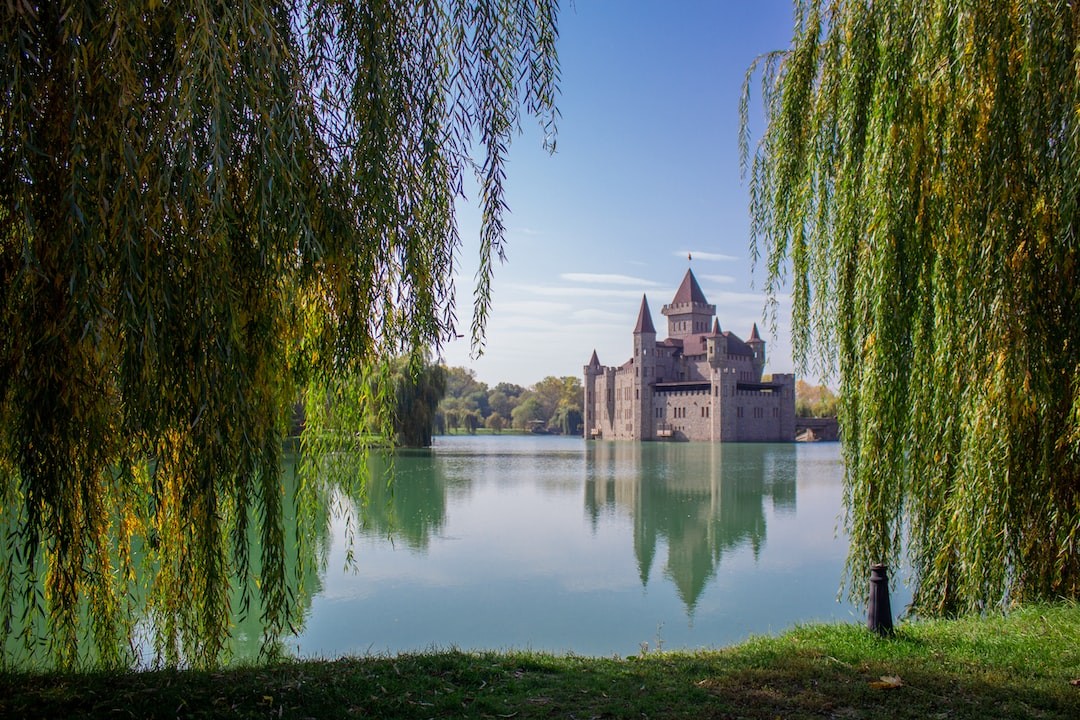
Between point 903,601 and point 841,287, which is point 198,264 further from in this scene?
point 903,601

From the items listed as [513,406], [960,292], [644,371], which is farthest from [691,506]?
[513,406]

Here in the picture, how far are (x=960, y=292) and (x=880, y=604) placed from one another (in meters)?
1.65

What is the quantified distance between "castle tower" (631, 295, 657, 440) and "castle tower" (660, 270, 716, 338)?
5046mm

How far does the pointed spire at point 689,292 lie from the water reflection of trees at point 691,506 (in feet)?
118

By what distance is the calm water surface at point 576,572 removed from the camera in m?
6.55

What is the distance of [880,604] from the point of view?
411 cm

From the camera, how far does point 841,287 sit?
16.0 ft

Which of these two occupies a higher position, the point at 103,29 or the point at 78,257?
the point at 103,29

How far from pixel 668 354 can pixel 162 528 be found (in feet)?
190

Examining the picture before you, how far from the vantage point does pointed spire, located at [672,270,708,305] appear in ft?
205

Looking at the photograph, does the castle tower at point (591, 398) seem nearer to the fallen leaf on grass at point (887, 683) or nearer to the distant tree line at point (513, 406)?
the distant tree line at point (513, 406)

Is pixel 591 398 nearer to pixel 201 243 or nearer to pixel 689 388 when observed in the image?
pixel 689 388

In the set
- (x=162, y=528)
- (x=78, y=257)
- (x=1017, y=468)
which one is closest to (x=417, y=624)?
(x=162, y=528)

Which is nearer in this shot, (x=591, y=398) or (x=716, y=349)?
(x=716, y=349)
